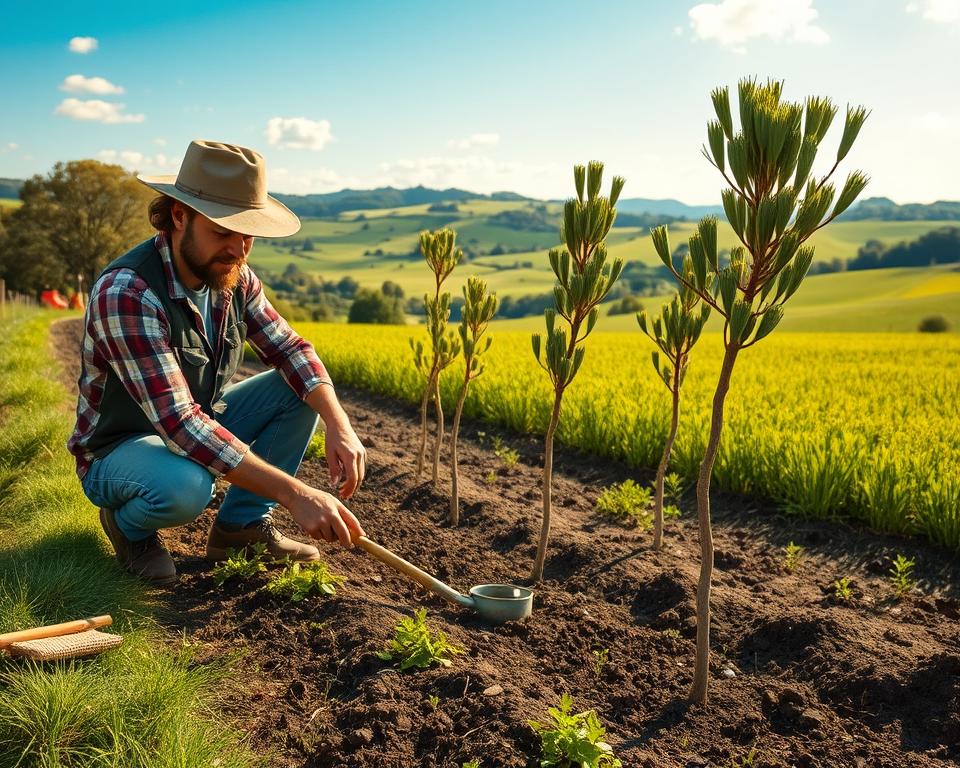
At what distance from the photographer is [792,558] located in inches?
174

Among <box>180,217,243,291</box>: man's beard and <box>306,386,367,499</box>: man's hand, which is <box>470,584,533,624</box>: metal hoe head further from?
<box>180,217,243,291</box>: man's beard

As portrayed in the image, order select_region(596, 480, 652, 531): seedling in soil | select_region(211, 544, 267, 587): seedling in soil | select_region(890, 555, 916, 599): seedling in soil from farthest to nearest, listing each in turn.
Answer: select_region(596, 480, 652, 531): seedling in soil
select_region(890, 555, 916, 599): seedling in soil
select_region(211, 544, 267, 587): seedling in soil

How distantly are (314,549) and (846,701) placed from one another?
8.94 feet

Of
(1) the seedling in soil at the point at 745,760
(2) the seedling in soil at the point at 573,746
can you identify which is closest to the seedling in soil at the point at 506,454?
(1) the seedling in soil at the point at 745,760

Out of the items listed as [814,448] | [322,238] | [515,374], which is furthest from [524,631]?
[322,238]

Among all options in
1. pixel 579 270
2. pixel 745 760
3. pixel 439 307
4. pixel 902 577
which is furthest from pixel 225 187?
pixel 902 577

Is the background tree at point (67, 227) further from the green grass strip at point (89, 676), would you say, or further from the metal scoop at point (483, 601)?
the metal scoop at point (483, 601)

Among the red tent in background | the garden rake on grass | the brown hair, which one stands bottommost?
the garden rake on grass

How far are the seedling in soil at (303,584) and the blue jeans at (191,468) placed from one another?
1.79ft

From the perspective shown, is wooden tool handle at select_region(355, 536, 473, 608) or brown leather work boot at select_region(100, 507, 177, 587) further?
brown leather work boot at select_region(100, 507, 177, 587)

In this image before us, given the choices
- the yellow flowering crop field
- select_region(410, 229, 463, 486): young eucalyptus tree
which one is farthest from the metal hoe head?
the yellow flowering crop field

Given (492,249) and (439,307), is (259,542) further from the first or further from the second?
(492,249)

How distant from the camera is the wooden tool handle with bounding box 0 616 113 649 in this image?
102 inches

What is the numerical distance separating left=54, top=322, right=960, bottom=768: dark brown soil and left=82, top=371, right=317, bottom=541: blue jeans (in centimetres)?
42
